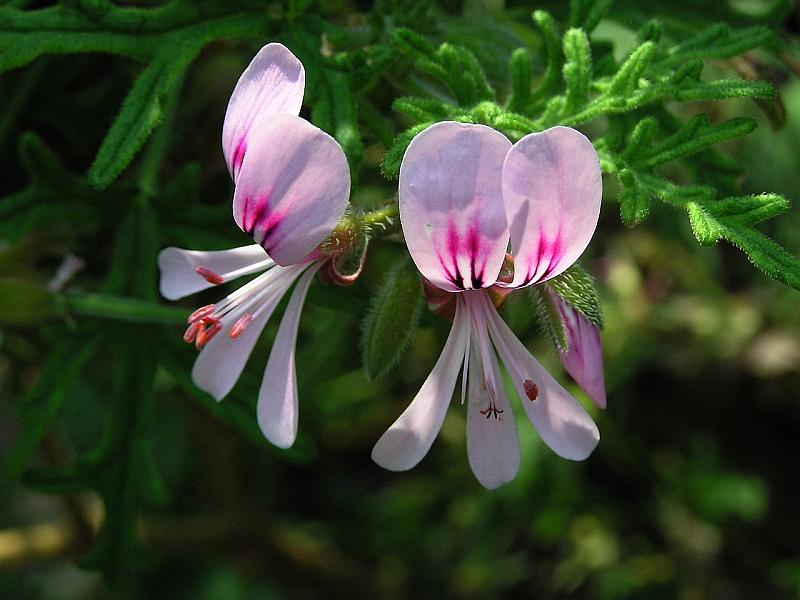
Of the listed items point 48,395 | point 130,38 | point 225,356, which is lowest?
point 48,395

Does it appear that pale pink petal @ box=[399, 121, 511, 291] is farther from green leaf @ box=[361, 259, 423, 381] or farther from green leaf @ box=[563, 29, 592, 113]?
green leaf @ box=[563, 29, 592, 113]

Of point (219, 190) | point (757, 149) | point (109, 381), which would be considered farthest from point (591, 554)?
point (219, 190)

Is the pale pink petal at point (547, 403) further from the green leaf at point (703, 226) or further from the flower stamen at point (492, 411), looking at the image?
the green leaf at point (703, 226)

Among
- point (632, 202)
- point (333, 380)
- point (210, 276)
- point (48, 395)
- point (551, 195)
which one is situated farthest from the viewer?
point (333, 380)

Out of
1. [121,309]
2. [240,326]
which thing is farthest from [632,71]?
[121,309]

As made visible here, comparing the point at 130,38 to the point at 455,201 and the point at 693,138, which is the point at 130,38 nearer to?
the point at 455,201
